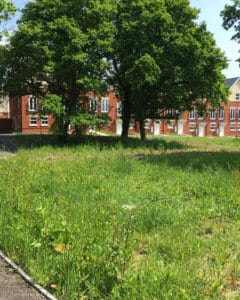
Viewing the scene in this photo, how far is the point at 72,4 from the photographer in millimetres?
28859

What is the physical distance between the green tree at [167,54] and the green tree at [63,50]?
78.0 inches

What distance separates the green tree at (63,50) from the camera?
2739 cm

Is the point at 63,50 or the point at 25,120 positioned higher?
the point at 63,50

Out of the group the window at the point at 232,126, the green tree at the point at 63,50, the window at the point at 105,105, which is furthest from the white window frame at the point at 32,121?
the window at the point at 232,126

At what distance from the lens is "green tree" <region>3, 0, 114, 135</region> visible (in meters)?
27.4

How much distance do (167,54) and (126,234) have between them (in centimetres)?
2645

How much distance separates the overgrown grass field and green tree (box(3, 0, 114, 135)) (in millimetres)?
17123

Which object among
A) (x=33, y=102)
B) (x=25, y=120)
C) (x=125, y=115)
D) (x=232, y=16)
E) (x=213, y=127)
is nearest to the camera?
(x=232, y=16)

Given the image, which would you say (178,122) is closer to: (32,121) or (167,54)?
(32,121)

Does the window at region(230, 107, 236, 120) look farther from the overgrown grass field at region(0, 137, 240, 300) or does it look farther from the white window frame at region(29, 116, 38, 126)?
the overgrown grass field at region(0, 137, 240, 300)

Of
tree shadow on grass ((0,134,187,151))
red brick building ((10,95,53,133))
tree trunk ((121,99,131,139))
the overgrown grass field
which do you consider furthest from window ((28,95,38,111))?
the overgrown grass field

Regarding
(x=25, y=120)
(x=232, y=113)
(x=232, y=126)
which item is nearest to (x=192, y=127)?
(x=232, y=126)

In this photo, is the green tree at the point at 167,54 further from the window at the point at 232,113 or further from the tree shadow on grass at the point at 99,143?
the window at the point at 232,113

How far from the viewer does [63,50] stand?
90.6 feet
